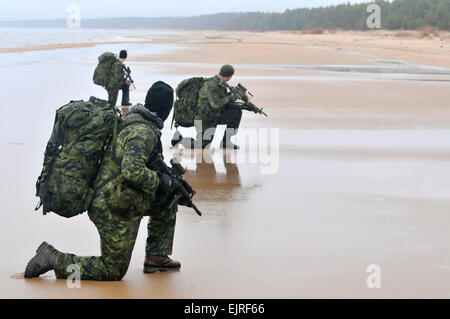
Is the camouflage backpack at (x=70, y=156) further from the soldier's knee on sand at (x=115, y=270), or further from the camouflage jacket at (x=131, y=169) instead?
the soldier's knee on sand at (x=115, y=270)

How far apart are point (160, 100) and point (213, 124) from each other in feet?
16.9

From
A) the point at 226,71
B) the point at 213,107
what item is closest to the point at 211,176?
the point at 213,107

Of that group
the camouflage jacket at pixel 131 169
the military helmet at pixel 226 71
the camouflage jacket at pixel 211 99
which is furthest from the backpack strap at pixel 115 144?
the camouflage jacket at pixel 211 99

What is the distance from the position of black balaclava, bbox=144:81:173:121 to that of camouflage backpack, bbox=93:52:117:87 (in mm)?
10404

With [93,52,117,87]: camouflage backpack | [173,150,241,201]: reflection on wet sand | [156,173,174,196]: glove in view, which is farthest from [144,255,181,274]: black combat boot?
[93,52,117,87]: camouflage backpack

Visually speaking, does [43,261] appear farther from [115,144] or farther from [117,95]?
[117,95]

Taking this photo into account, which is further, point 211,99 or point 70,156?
point 211,99

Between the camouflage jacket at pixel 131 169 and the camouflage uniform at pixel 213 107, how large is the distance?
505 cm

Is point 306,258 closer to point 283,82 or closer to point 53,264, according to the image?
point 53,264

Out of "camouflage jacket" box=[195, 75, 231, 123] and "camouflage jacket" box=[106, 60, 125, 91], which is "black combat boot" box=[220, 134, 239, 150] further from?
"camouflage jacket" box=[106, 60, 125, 91]

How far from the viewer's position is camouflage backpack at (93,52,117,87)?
596 inches

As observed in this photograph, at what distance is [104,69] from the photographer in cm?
1524

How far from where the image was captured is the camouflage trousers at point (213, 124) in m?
10.0

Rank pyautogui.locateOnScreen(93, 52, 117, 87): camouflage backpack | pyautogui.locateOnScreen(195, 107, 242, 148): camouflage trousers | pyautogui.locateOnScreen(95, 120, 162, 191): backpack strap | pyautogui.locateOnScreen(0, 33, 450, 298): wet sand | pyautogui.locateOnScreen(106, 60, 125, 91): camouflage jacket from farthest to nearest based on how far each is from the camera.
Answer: pyautogui.locateOnScreen(93, 52, 117, 87): camouflage backpack, pyautogui.locateOnScreen(106, 60, 125, 91): camouflage jacket, pyautogui.locateOnScreen(195, 107, 242, 148): camouflage trousers, pyautogui.locateOnScreen(0, 33, 450, 298): wet sand, pyautogui.locateOnScreen(95, 120, 162, 191): backpack strap
